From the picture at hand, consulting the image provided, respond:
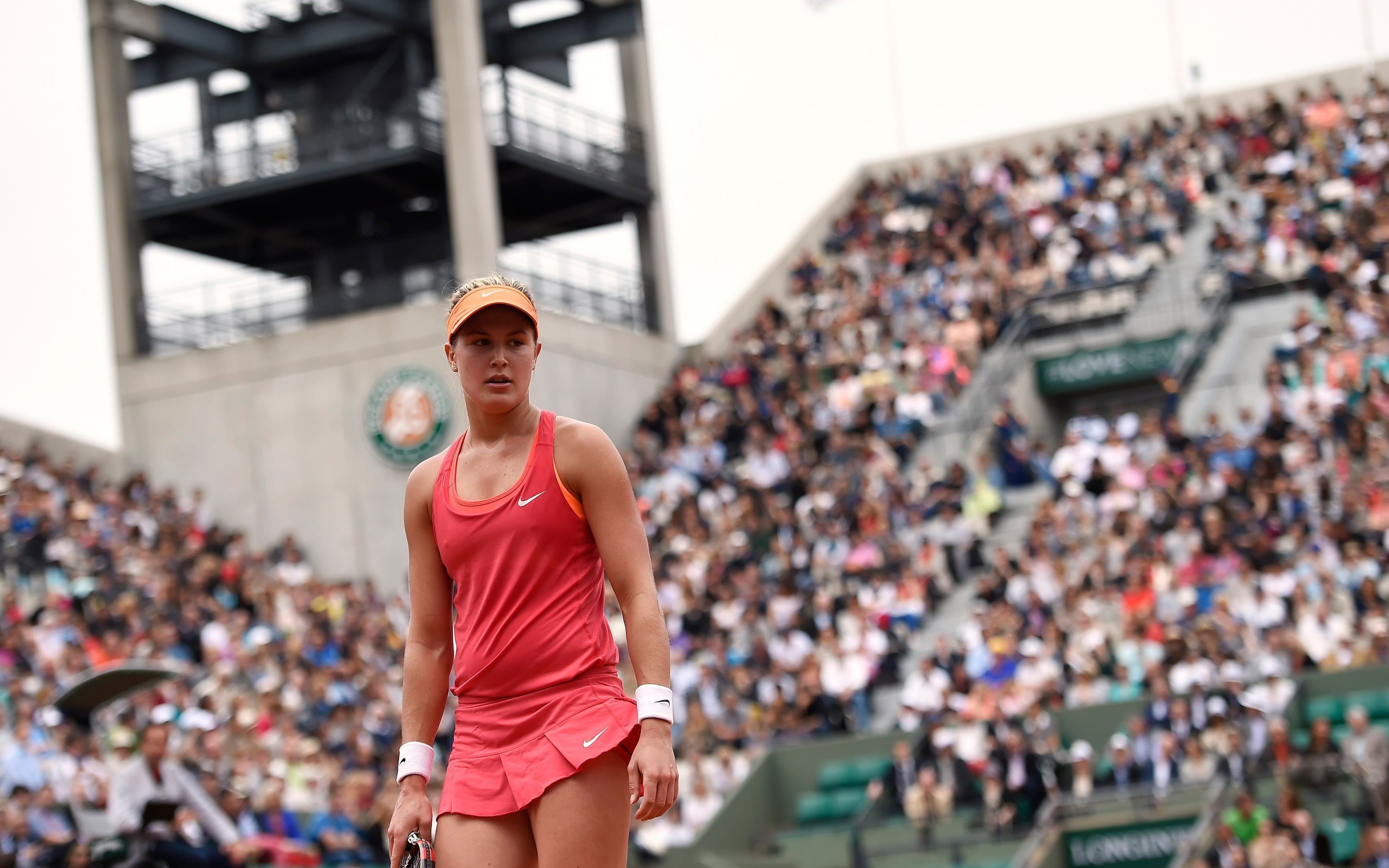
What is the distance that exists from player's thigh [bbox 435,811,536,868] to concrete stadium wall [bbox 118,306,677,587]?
23.3 meters

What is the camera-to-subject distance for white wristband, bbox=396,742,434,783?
4457mm

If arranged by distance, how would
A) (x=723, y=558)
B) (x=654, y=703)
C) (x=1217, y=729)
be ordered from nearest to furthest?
(x=654, y=703) → (x=1217, y=729) → (x=723, y=558)

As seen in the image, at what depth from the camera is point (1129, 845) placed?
53.5 feet

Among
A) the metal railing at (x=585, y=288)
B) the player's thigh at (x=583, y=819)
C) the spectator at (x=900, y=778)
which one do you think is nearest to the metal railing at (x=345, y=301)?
the metal railing at (x=585, y=288)

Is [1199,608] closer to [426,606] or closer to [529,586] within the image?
[426,606]

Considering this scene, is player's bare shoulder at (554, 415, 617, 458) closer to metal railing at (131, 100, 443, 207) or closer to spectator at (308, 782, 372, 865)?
spectator at (308, 782, 372, 865)

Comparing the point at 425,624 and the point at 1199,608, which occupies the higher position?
the point at 425,624

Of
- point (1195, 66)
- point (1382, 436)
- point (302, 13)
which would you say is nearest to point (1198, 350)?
point (1382, 436)

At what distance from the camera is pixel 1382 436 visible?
19453 millimetres

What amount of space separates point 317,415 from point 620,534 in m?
25.3

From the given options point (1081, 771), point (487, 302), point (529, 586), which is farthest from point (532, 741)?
point (1081, 771)

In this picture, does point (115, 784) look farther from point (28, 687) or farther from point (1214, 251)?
point (1214, 251)

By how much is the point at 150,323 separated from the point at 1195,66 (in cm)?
1822

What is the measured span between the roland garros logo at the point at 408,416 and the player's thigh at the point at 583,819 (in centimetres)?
2353
